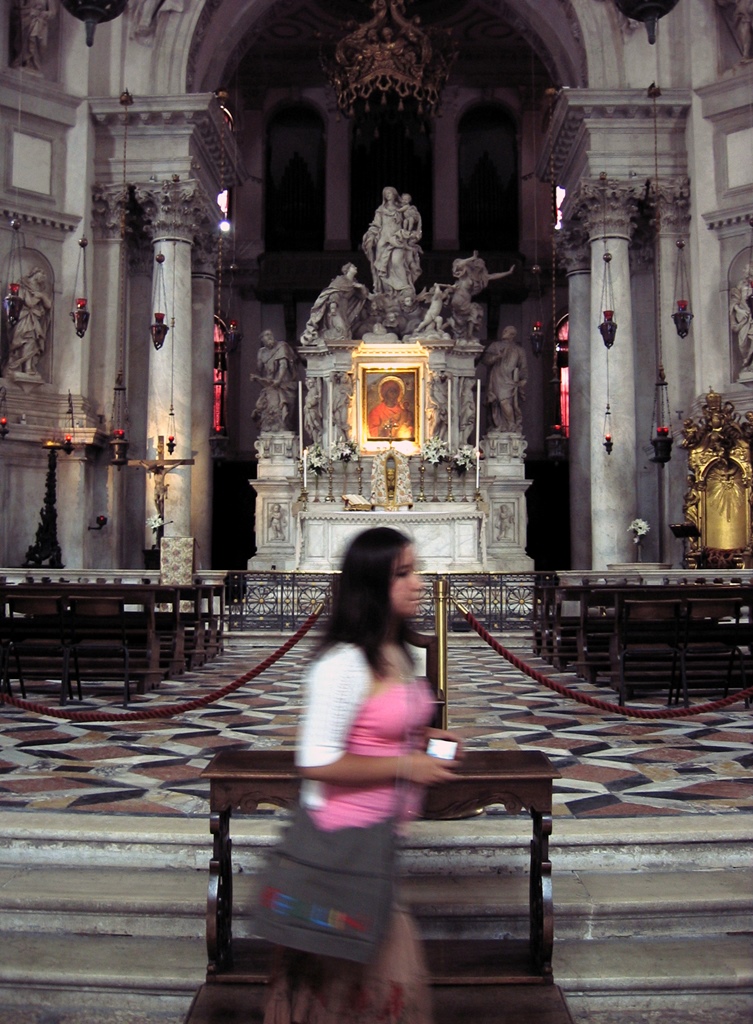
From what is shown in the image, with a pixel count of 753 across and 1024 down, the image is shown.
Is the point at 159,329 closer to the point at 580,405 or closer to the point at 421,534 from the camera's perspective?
the point at 421,534

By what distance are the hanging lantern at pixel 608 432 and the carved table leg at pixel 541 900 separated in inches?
651

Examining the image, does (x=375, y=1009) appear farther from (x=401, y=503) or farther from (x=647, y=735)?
(x=401, y=503)

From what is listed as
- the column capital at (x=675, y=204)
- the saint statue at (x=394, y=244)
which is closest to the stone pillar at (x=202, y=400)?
the saint statue at (x=394, y=244)

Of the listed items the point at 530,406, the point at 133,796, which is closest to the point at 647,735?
the point at 133,796

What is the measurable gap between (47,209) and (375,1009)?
19.3 meters

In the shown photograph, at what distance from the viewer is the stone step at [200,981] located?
3.48 meters

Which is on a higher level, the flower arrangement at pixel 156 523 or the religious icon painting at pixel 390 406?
the religious icon painting at pixel 390 406

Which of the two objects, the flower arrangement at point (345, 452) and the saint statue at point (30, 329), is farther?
the flower arrangement at point (345, 452)

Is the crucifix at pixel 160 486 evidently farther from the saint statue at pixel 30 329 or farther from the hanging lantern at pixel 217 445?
the hanging lantern at pixel 217 445

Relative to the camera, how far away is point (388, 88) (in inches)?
847

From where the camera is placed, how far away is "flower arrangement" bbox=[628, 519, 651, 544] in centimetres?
1928

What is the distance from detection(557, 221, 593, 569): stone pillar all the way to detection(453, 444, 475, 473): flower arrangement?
2234 mm

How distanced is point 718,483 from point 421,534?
5411 mm

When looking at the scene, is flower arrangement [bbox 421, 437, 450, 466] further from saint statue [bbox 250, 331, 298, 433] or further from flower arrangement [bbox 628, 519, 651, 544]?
flower arrangement [bbox 628, 519, 651, 544]
